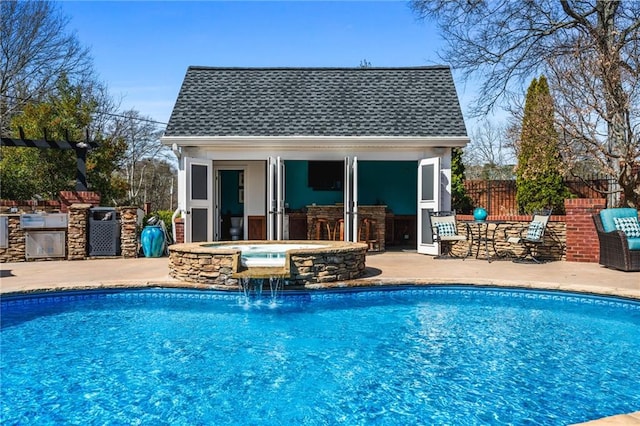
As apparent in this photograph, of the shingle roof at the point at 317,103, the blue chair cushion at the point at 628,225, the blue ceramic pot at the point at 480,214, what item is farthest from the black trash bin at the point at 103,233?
the blue chair cushion at the point at 628,225

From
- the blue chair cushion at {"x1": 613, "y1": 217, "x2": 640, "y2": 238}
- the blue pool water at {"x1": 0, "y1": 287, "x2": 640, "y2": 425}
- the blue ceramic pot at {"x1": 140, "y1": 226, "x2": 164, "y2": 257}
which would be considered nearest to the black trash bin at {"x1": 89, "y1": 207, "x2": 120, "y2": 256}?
the blue ceramic pot at {"x1": 140, "y1": 226, "x2": 164, "y2": 257}

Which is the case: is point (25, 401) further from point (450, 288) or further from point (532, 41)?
point (532, 41)

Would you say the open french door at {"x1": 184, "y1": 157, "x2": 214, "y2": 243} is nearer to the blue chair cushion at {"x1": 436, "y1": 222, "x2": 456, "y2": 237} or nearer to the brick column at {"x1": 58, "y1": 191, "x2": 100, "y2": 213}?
the brick column at {"x1": 58, "y1": 191, "x2": 100, "y2": 213}

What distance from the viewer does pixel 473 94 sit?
14.4 meters

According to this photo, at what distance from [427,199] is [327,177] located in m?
3.45

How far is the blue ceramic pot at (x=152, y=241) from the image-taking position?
29.9 ft

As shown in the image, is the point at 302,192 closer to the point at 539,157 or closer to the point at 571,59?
the point at 539,157

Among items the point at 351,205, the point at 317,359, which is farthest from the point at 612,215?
the point at 317,359

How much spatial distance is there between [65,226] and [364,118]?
6494 mm

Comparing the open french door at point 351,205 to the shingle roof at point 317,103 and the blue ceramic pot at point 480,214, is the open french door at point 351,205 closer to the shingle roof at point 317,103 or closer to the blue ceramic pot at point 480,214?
the shingle roof at point 317,103

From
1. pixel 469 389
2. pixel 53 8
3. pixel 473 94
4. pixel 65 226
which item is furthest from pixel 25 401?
pixel 53 8

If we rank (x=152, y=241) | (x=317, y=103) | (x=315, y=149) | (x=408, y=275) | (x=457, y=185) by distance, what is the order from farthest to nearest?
1. (x=457, y=185)
2. (x=317, y=103)
3. (x=315, y=149)
4. (x=152, y=241)
5. (x=408, y=275)

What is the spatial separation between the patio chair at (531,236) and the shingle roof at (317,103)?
7.99 feet

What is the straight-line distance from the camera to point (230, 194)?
12.6m
